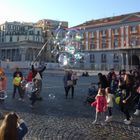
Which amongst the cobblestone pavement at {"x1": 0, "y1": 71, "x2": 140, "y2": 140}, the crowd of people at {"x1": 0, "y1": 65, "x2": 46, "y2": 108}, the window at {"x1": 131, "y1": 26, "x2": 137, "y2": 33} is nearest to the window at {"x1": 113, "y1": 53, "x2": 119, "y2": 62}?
the window at {"x1": 131, "y1": 26, "x2": 137, "y2": 33}

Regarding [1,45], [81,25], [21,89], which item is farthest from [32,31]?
[21,89]

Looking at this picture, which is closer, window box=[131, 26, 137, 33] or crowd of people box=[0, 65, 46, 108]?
crowd of people box=[0, 65, 46, 108]

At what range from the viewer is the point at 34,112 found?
12.7 m

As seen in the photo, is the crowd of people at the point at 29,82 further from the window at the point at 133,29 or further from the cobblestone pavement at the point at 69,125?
the window at the point at 133,29

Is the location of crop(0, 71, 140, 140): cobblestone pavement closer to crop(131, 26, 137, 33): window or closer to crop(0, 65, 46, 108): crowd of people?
crop(0, 65, 46, 108): crowd of people

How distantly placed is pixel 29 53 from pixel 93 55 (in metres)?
28.9

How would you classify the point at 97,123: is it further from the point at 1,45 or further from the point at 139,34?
the point at 1,45

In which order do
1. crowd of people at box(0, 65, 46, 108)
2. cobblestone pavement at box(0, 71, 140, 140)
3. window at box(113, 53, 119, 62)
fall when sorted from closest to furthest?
cobblestone pavement at box(0, 71, 140, 140) → crowd of people at box(0, 65, 46, 108) → window at box(113, 53, 119, 62)

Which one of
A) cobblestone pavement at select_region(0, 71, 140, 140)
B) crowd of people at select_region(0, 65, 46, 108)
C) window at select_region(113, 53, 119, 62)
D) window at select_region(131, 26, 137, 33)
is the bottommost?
cobblestone pavement at select_region(0, 71, 140, 140)

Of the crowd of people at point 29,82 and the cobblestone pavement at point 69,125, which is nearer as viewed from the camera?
the cobblestone pavement at point 69,125

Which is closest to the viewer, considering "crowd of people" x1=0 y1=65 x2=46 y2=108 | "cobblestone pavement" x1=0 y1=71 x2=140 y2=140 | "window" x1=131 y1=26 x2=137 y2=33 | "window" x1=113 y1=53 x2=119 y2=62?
"cobblestone pavement" x1=0 y1=71 x2=140 y2=140

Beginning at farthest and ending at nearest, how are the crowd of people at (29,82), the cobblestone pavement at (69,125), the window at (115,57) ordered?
the window at (115,57) < the crowd of people at (29,82) < the cobblestone pavement at (69,125)

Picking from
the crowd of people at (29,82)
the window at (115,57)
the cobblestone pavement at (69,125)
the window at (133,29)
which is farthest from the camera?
the window at (115,57)

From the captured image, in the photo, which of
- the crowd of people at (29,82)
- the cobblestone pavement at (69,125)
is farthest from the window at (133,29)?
the cobblestone pavement at (69,125)
